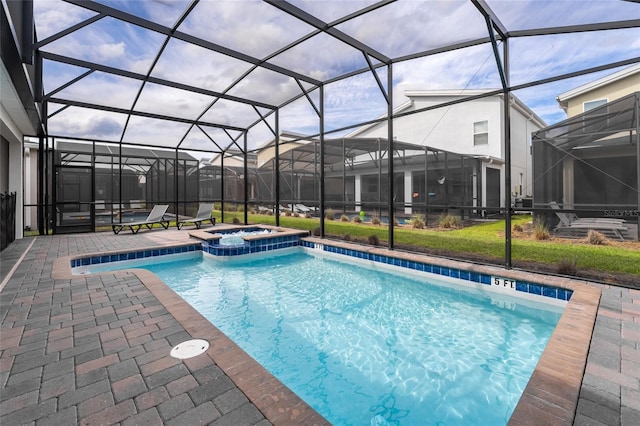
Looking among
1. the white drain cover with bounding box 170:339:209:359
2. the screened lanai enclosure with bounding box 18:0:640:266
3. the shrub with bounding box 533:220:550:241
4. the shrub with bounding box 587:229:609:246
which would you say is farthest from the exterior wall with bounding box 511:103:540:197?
the white drain cover with bounding box 170:339:209:359

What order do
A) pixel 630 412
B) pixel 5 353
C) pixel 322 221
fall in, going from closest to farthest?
pixel 630 412 → pixel 5 353 → pixel 322 221

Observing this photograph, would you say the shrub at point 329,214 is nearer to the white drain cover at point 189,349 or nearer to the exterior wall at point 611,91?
the exterior wall at point 611,91

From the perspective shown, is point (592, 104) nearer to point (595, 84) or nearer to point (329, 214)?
point (595, 84)

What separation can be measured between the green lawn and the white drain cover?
4799mm

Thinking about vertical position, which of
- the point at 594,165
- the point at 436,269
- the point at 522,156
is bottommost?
the point at 436,269

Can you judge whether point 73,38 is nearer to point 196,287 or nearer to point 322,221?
point 196,287

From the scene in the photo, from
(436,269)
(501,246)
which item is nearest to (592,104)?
(501,246)

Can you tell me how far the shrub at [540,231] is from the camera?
6.09 m

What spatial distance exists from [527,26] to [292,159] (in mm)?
6756

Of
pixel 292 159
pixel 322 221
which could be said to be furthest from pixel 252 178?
pixel 322 221

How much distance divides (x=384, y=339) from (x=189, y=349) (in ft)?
6.30

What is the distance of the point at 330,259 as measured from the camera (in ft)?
22.2

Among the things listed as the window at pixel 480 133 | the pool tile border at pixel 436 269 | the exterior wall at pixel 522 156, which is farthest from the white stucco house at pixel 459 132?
the pool tile border at pixel 436 269

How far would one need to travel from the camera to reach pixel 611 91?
4.12 metres
